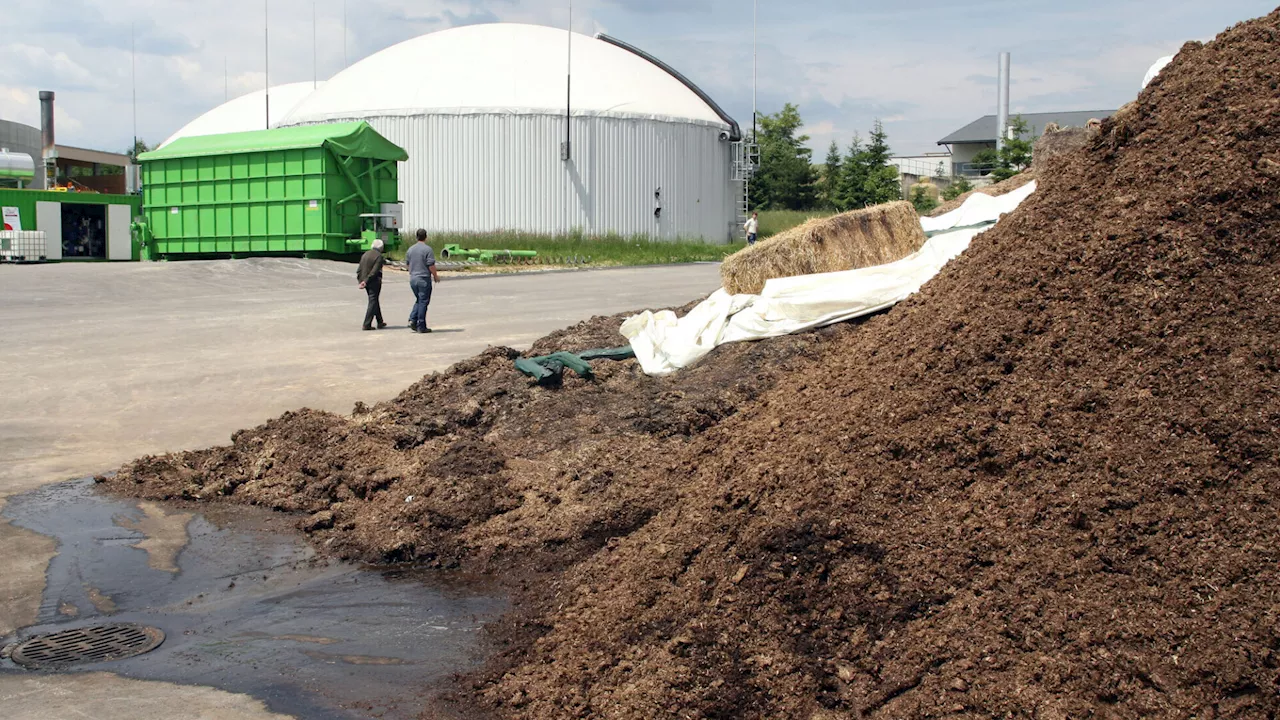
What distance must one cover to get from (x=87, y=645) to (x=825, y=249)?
26.4 ft

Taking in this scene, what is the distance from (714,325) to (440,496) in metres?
3.54

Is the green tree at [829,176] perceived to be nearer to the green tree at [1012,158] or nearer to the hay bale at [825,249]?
the green tree at [1012,158]

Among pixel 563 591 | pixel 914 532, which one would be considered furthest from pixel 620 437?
pixel 914 532

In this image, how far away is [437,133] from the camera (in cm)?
4209

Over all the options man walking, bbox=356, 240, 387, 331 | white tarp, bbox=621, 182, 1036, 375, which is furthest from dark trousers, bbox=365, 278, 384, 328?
white tarp, bbox=621, 182, 1036, 375

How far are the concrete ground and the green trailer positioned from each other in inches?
154

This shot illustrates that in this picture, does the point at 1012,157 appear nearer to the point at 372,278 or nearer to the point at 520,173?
the point at 520,173

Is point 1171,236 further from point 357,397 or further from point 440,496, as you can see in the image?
point 357,397

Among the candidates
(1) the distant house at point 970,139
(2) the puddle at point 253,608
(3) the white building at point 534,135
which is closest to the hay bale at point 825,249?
(2) the puddle at point 253,608

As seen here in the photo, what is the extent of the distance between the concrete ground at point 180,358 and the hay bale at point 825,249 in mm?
1554

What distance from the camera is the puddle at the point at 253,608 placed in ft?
17.4

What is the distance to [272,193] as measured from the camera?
101 feet

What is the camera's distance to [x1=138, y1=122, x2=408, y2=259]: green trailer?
2983 centimetres

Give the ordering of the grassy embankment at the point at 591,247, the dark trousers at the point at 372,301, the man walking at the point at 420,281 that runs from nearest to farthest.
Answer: the man walking at the point at 420,281 → the dark trousers at the point at 372,301 → the grassy embankment at the point at 591,247
